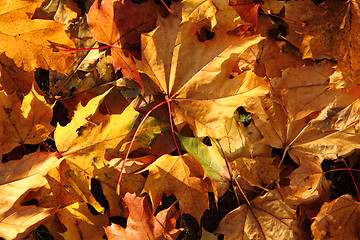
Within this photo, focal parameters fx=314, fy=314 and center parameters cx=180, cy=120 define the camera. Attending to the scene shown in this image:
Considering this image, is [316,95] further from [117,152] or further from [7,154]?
[7,154]

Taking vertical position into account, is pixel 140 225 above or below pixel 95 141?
below

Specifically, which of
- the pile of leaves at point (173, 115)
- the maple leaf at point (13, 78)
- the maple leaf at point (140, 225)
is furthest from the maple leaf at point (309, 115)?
the maple leaf at point (13, 78)

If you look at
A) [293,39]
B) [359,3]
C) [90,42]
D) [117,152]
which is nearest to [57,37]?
[90,42]

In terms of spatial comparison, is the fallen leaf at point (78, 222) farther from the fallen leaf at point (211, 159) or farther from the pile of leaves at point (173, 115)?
the fallen leaf at point (211, 159)

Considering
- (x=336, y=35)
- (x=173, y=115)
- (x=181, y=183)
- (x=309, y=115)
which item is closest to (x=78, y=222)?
(x=181, y=183)

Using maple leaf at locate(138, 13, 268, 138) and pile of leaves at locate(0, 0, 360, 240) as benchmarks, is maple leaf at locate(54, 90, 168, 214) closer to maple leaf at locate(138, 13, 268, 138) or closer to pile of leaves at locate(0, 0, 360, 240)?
pile of leaves at locate(0, 0, 360, 240)

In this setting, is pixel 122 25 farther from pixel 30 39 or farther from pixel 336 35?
pixel 336 35
